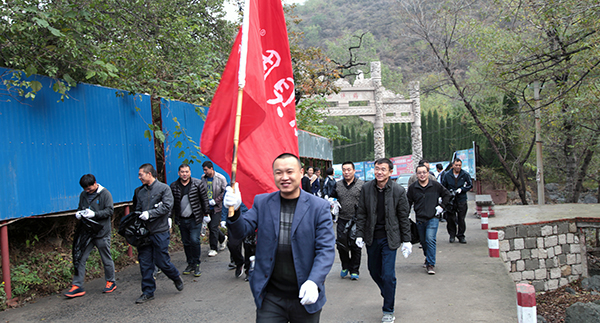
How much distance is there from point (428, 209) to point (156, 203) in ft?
14.4

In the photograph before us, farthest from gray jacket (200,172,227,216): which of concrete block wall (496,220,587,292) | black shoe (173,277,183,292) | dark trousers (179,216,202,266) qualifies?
concrete block wall (496,220,587,292)

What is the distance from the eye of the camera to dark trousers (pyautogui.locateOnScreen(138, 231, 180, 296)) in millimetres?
6098

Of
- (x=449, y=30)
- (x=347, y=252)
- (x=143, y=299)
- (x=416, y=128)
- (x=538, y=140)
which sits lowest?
(x=143, y=299)

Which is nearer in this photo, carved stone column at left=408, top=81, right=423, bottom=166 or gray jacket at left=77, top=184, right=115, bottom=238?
gray jacket at left=77, top=184, right=115, bottom=238

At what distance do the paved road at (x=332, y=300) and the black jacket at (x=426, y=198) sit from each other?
1030 mm

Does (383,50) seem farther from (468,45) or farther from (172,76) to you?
(172,76)

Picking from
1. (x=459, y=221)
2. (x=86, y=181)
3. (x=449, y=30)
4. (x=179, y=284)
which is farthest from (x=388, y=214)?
(x=449, y=30)

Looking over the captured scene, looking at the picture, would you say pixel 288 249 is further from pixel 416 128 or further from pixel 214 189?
pixel 416 128

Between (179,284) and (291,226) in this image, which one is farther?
(179,284)

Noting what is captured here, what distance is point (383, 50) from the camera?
271ft

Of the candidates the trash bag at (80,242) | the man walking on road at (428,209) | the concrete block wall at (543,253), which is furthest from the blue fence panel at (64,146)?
the concrete block wall at (543,253)

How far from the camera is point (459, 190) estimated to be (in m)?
10.4

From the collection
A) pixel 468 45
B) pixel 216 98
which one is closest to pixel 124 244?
pixel 216 98

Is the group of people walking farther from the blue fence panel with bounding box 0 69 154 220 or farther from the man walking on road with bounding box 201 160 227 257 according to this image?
the blue fence panel with bounding box 0 69 154 220
